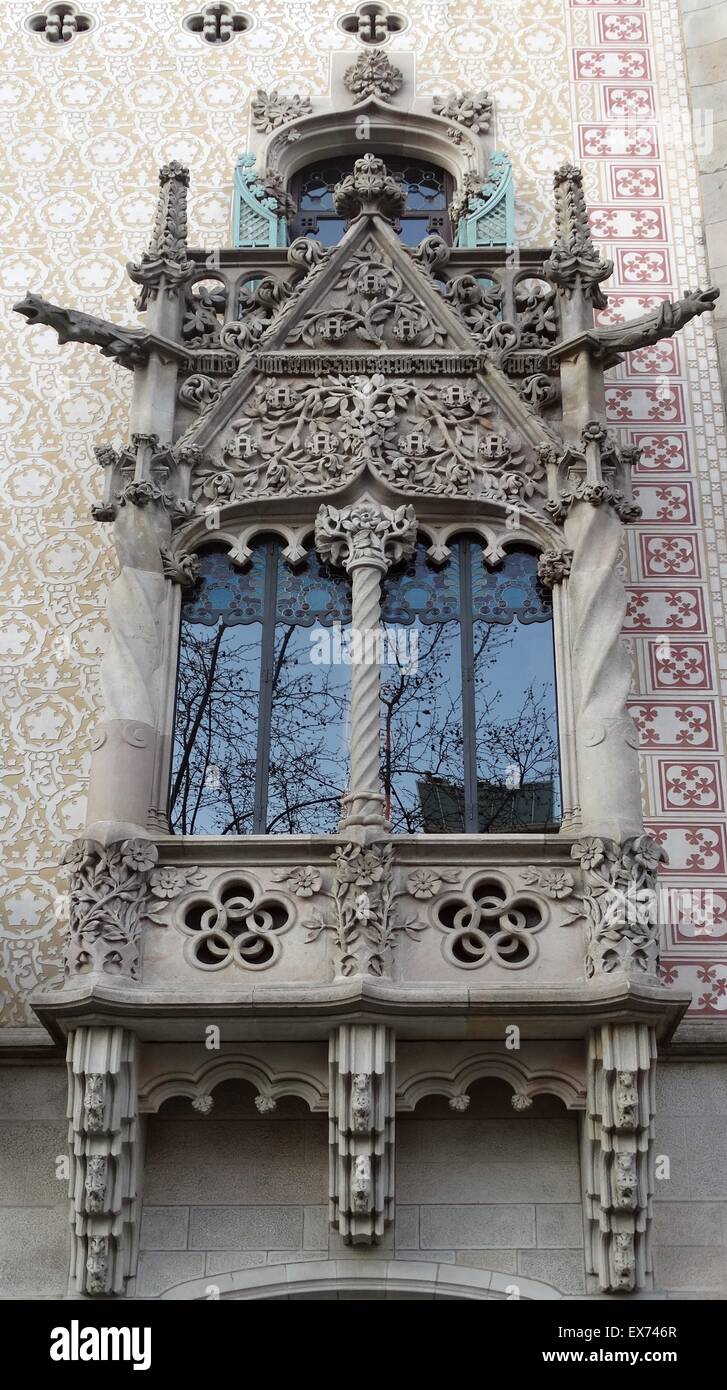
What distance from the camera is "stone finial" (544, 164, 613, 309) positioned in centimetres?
1139

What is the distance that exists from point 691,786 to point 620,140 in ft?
17.1

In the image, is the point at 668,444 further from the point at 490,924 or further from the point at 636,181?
the point at 490,924

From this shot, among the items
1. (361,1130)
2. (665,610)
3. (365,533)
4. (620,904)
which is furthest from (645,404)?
(361,1130)

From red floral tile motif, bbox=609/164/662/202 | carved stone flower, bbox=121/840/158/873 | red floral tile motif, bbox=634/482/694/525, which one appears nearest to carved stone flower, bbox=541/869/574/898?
carved stone flower, bbox=121/840/158/873

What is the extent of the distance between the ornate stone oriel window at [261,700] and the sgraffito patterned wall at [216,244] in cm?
84

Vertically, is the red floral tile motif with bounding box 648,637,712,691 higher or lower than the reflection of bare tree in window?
higher

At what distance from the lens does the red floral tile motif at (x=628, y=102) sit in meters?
13.3

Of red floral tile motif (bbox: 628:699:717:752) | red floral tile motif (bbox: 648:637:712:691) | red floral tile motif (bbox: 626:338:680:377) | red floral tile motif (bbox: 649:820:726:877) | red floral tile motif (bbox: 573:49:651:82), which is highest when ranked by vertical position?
red floral tile motif (bbox: 573:49:651:82)

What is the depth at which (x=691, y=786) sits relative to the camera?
10727 mm

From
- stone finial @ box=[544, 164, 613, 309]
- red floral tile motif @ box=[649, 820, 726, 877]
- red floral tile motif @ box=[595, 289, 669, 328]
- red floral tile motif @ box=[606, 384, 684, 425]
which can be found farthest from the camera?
red floral tile motif @ box=[595, 289, 669, 328]

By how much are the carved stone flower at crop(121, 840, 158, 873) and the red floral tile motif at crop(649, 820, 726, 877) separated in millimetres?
2935

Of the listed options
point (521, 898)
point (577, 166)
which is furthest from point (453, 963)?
point (577, 166)

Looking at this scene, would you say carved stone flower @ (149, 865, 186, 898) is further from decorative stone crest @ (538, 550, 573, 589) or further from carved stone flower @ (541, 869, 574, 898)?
decorative stone crest @ (538, 550, 573, 589)
